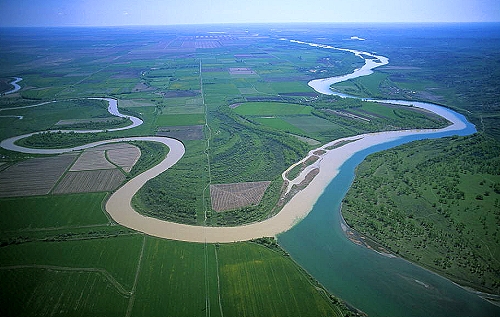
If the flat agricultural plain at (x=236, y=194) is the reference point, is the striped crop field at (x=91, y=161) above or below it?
above

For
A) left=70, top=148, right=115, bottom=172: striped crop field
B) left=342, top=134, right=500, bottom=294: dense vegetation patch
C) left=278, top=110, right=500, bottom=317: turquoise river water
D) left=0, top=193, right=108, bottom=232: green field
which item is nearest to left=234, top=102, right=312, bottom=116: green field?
left=342, top=134, right=500, bottom=294: dense vegetation patch

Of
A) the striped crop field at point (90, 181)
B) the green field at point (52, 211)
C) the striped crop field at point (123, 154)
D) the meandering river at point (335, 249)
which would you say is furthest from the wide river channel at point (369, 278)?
the striped crop field at point (123, 154)

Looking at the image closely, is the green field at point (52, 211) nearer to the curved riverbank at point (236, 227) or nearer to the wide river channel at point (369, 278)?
the curved riverbank at point (236, 227)

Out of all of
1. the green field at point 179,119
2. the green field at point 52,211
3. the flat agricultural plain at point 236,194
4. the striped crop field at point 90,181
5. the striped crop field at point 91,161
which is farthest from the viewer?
the green field at point 179,119

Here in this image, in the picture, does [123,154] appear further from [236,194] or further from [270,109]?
[270,109]

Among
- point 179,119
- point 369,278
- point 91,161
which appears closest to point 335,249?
point 369,278

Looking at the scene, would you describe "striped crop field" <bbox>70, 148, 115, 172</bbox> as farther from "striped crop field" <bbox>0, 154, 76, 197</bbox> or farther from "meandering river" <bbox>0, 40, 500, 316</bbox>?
"meandering river" <bbox>0, 40, 500, 316</bbox>

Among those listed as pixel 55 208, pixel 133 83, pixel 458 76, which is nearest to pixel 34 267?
Answer: pixel 55 208

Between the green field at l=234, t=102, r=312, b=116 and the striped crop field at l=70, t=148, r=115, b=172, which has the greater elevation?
the green field at l=234, t=102, r=312, b=116

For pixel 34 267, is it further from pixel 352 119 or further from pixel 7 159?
pixel 352 119

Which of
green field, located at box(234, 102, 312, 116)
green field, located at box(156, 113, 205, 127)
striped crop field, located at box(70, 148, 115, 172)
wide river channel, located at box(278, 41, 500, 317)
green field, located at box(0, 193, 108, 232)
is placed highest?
green field, located at box(234, 102, 312, 116)
